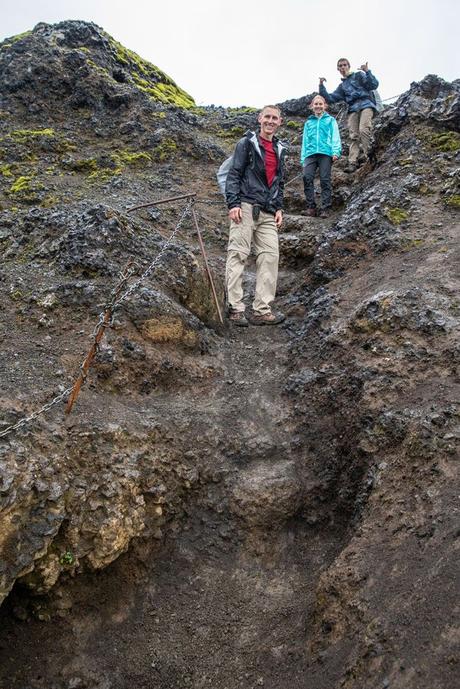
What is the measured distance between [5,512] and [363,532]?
11.3ft

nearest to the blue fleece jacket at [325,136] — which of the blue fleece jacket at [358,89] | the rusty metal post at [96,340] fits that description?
the blue fleece jacket at [358,89]

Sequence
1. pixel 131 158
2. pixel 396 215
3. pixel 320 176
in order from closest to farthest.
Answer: pixel 396 215
pixel 320 176
pixel 131 158

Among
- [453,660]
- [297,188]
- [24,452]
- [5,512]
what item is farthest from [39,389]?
[297,188]

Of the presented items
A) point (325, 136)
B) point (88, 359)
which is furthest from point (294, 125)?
point (88, 359)

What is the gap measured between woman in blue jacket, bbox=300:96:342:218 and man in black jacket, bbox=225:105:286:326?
3286 mm

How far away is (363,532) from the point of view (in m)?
5.10

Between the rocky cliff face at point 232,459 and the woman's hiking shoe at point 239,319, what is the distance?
1.03ft

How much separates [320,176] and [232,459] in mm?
8636

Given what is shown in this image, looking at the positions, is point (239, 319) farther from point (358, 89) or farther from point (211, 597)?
point (358, 89)

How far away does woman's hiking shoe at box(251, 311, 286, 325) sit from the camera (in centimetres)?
942

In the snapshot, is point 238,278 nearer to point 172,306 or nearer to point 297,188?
point 172,306

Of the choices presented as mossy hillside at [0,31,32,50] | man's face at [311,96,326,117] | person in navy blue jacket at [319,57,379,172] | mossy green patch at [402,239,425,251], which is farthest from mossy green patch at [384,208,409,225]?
mossy hillside at [0,31,32,50]

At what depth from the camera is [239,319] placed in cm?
930

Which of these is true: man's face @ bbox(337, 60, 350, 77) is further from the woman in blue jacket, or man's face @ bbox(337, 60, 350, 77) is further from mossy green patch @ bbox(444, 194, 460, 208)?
mossy green patch @ bbox(444, 194, 460, 208)
